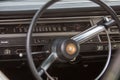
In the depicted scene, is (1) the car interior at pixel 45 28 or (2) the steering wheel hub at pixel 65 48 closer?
(2) the steering wheel hub at pixel 65 48

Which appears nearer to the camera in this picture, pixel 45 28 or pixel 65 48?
pixel 65 48

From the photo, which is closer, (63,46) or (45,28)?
(63,46)

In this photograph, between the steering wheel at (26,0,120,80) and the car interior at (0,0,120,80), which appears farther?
the car interior at (0,0,120,80)

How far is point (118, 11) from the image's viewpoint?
254cm

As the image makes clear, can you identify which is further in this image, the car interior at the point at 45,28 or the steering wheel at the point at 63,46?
the car interior at the point at 45,28

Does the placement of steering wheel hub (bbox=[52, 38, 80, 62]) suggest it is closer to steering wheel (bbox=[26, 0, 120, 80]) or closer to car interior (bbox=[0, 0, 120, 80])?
steering wheel (bbox=[26, 0, 120, 80])

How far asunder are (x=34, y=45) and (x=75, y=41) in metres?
0.66

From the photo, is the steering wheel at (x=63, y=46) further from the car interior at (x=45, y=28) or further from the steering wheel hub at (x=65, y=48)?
the car interior at (x=45, y=28)

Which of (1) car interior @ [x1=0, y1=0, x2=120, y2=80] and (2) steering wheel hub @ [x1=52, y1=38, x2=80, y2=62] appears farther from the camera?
(1) car interior @ [x1=0, y1=0, x2=120, y2=80]

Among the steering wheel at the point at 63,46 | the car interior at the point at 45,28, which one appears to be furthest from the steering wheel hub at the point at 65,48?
the car interior at the point at 45,28

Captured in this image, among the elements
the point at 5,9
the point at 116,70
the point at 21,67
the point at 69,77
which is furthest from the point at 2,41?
the point at 116,70

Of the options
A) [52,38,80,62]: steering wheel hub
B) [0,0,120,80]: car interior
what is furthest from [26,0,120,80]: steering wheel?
[0,0,120,80]: car interior

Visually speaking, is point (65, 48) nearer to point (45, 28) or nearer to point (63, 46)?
point (63, 46)

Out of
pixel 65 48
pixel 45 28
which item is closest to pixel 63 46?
pixel 65 48
